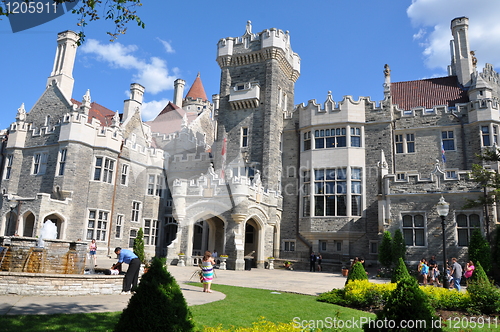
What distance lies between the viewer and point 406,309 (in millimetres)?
5375

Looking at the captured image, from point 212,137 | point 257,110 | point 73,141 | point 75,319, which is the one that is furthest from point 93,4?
point 212,137

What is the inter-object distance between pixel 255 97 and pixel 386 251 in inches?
591

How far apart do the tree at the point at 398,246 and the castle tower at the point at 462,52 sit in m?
15.2

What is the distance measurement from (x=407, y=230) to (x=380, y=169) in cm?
437

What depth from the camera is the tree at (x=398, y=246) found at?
22.4m

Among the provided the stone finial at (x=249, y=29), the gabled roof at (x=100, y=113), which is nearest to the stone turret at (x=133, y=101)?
the gabled roof at (x=100, y=113)

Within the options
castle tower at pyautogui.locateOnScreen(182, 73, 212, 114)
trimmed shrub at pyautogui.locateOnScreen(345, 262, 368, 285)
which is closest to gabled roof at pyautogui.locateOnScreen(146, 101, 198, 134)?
castle tower at pyautogui.locateOnScreen(182, 73, 212, 114)

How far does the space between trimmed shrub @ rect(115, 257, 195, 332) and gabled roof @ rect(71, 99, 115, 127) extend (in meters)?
31.1

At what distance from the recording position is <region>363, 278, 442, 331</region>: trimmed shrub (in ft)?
17.3

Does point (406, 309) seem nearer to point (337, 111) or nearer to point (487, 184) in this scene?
point (487, 184)

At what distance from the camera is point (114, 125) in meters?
31.0

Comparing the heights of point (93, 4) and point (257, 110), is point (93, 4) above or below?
below

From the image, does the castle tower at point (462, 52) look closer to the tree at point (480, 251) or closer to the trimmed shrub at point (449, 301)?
the tree at point (480, 251)

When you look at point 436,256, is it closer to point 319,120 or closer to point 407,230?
point 407,230
